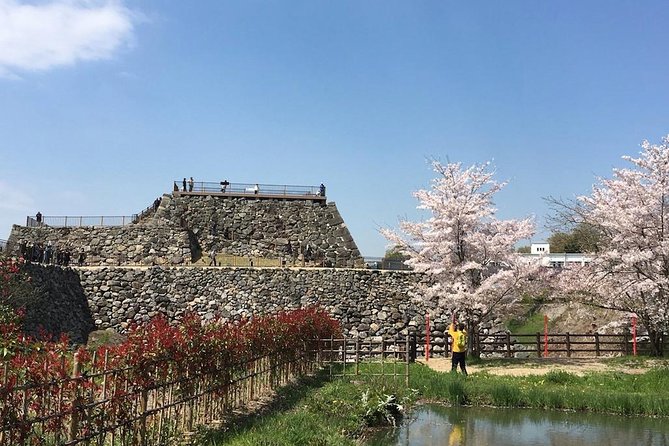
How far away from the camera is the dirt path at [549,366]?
1872 centimetres

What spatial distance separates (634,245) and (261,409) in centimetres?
1546

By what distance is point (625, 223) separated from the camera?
21078mm

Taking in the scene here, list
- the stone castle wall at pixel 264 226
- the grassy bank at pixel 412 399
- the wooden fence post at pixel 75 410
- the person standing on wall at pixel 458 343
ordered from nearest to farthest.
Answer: the wooden fence post at pixel 75 410 < the grassy bank at pixel 412 399 < the person standing on wall at pixel 458 343 < the stone castle wall at pixel 264 226

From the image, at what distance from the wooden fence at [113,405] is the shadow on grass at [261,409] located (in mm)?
275

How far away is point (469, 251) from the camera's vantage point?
74.1ft

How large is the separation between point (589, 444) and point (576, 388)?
17.0 ft

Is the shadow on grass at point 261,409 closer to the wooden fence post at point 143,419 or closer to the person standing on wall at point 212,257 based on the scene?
the wooden fence post at point 143,419

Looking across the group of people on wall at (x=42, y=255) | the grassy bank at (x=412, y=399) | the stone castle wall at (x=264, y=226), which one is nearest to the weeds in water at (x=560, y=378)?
the grassy bank at (x=412, y=399)

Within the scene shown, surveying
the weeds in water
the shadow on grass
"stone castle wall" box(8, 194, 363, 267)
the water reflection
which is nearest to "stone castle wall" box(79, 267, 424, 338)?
"stone castle wall" box(8, 194, 363, 267)

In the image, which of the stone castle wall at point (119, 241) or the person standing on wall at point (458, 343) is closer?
the person standing on wall at point (458, 343)

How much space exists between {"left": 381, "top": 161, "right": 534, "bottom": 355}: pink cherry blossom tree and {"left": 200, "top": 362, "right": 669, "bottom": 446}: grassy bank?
5.17 m

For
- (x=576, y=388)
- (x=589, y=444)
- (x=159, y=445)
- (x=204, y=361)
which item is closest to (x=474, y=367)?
(x=576, y=388)

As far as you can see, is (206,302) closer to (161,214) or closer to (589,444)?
(161,214)

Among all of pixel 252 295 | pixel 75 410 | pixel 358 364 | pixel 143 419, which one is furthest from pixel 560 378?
pixel 252 295
